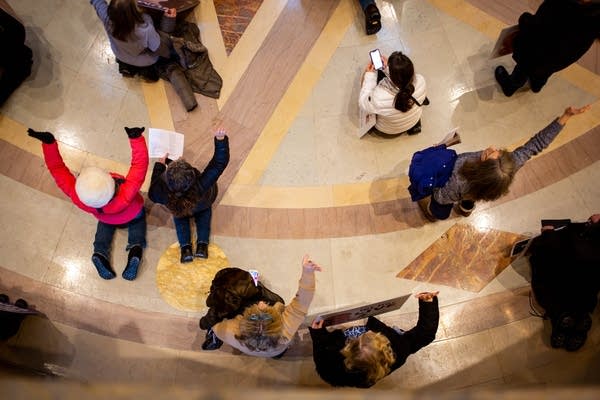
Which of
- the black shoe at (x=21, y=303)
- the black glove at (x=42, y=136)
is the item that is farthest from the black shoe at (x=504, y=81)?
the black shoe at (x=21, y=303)

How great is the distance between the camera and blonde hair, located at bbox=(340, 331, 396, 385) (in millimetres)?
2662

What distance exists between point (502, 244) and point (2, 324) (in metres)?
4.20

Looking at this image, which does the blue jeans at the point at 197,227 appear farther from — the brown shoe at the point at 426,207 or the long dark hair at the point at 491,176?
the long dark hair at the point at 491,176

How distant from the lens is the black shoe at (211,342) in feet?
12.1

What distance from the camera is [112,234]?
4105 mm

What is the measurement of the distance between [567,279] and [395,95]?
77.9 inches

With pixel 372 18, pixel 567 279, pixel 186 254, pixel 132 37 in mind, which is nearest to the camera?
pixel 567 279

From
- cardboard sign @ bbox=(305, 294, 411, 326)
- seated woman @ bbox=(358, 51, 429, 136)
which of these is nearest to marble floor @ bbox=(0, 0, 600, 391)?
seated woman @ bbox=(358, 51, 429, 136)

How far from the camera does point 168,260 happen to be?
4102 millimetres

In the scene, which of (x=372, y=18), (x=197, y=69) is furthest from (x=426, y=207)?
(x=197, y=69)

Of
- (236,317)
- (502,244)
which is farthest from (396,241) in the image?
(236,317)

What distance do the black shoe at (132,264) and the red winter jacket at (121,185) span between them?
0.97 ft

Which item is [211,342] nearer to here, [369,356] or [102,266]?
[102,266]

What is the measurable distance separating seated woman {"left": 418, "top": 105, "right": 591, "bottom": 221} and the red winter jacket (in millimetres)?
2317
